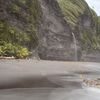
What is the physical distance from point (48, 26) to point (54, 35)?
389 centimetres

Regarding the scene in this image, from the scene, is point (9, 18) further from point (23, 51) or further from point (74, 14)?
point (74, 14)

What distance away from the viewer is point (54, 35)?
68.9m

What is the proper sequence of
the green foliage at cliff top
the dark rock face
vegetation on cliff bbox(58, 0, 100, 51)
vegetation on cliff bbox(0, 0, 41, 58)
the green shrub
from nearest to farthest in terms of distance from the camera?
vegetation on cliff bbox(0, 0, 41, 58), the green shrub, the dark rock face, the green foliage at cliff top, vegetation on cliff bbox(58, 0, 100, 51)

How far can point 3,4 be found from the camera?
145ft

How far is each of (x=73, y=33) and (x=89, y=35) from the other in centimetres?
1792

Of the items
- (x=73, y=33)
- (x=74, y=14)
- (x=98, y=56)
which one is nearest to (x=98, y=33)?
(x=98, y=56)

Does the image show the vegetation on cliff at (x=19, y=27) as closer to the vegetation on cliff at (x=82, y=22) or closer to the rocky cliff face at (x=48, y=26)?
the rocky cliff face at (x=48, y=26)

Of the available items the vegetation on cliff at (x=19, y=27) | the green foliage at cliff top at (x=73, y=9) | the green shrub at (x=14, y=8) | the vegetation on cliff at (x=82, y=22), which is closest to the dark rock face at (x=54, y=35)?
the green foliage at cliff top at (x=73, y=9)

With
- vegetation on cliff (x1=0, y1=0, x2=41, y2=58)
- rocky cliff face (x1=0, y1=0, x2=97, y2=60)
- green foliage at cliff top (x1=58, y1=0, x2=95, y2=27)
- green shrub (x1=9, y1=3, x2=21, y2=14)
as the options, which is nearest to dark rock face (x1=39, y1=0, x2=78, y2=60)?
rocky cliff face (x1=0, y1=0, x2=97, y2=60)

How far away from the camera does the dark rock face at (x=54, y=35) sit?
62.9 metres

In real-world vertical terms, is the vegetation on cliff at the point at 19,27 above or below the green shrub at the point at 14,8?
below

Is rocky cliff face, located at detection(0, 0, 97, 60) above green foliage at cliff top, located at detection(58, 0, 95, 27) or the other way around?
the other way around

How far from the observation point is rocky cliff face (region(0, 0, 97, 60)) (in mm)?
45188

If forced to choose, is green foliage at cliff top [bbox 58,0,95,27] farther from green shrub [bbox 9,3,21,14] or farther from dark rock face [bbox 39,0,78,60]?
green shrub [bbox 9,3,21,14]
